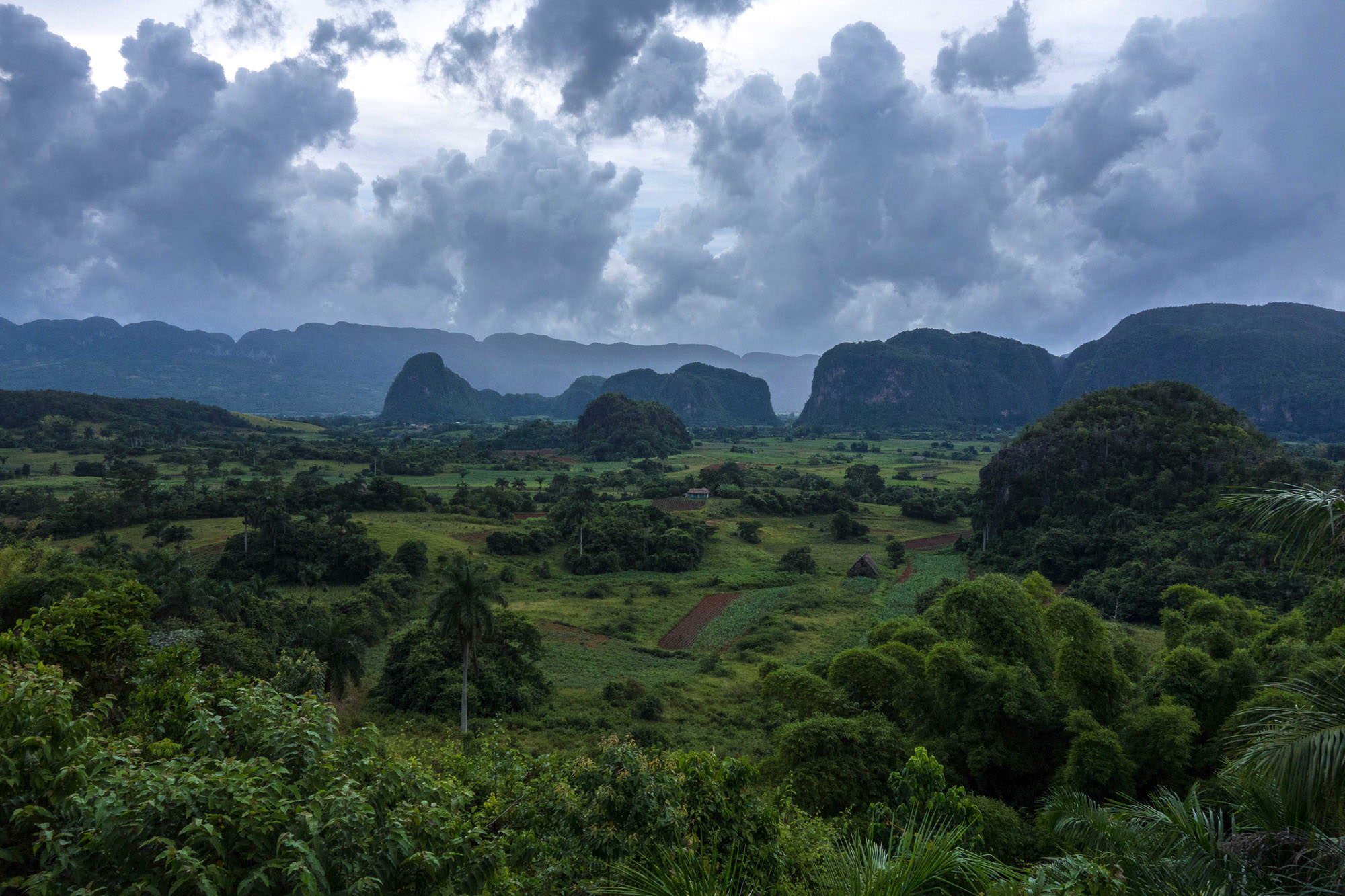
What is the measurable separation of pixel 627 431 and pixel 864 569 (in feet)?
305

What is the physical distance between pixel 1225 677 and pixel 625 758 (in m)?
13.8

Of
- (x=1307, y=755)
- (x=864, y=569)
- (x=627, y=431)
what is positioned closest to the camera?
(x=1307, y=755)

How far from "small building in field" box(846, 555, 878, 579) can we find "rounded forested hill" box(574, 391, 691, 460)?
7999cm

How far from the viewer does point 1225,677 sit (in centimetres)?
1370

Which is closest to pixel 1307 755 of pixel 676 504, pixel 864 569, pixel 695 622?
pixel 695 622

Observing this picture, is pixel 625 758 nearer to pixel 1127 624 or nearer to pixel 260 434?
pixel 1127 624

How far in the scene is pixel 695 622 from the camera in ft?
129

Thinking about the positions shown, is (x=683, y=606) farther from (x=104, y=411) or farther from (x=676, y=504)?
(x=104, y=411)

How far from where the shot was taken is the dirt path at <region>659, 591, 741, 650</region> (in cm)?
3575

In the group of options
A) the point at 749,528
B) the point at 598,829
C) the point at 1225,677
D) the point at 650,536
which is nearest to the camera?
the point at 598,829

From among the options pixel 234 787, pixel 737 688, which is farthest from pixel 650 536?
pixel 234 787

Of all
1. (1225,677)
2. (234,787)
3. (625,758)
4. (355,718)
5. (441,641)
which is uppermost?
(234,787)

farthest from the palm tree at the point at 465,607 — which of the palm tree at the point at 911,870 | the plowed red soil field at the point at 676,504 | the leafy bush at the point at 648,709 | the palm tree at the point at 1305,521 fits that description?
the plowed red soil field at the point at 676,504

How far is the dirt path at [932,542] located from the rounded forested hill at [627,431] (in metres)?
70.2
